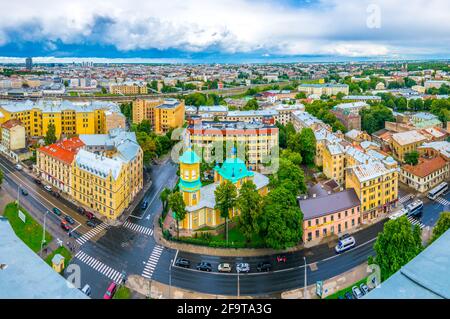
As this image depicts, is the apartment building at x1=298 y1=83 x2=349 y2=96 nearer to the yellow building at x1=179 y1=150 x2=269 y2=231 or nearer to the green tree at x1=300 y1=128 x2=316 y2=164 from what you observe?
the green tree at x1=300 y1=128 x2=316 y2=164

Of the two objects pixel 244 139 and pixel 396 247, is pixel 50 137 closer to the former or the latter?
pixel 244 139

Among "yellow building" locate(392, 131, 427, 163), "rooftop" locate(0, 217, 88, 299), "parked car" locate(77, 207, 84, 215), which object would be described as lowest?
"parked car" locate(77, 207, 84, 215)

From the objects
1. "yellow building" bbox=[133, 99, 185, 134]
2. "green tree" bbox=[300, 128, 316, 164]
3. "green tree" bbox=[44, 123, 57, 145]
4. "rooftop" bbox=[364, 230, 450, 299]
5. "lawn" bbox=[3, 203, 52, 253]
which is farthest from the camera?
"yellow building" bbox=[133, 99, 185, 134]

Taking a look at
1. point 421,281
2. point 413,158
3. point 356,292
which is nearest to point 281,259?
point 356,292

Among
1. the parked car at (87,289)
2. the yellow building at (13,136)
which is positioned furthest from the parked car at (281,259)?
the yellow building at (13,136)

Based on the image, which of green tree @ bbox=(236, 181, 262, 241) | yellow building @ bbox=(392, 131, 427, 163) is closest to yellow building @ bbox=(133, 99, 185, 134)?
yellow building @ bbox=(392, 131, 427, 163)
